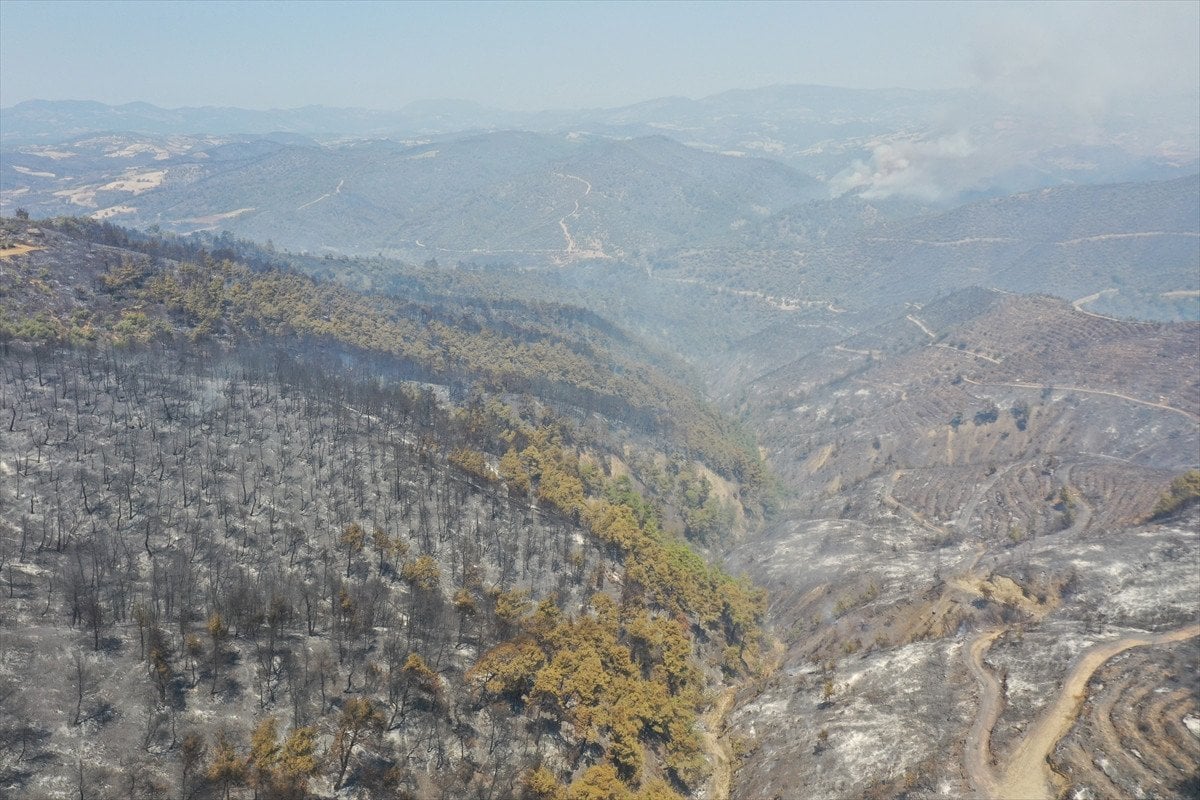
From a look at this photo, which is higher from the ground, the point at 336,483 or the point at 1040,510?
the point at 336,483

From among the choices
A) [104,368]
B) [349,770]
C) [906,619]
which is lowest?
[906,619]

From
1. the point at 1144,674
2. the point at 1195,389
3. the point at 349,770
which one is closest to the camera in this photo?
the point at 349,770

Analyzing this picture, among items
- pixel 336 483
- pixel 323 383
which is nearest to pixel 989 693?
pixel 336 483

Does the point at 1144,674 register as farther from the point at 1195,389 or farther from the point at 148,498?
the point at 1195,389

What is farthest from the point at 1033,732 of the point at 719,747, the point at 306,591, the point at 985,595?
the point at 306,591

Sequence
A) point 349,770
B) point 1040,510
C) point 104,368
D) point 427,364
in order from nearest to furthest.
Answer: point 349,770
point 104,368
point 1040,510
point 427,364

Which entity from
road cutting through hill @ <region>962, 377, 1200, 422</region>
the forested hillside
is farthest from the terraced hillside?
the forested hillside

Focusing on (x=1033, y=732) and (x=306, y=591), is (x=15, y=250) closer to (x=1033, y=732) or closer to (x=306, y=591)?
(x=306, y=591)

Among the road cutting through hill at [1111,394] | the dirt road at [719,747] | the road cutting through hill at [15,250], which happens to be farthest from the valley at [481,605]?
the road cutting through hill at [1111,394]
